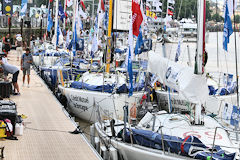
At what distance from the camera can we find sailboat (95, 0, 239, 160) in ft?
30.3

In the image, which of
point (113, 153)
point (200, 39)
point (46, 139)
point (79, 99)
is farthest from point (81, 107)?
point (200, 39)

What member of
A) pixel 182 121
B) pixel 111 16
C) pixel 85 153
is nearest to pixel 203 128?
pixel 182 121

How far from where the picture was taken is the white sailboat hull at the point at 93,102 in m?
15.0

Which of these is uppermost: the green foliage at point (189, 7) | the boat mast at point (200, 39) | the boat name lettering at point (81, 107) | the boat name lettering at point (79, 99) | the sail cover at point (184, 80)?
the green foliage at point (189, 7)

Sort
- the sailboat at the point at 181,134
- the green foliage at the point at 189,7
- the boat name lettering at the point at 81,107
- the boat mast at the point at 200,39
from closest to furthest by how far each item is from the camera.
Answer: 1. the sailboat at the point at 181,134
2. the boat mast at the point at 200,39
3. the boat name lettering at the point at 81,107
4. the green foliage at the point at 189,7

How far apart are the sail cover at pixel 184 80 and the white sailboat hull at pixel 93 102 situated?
3.09 m

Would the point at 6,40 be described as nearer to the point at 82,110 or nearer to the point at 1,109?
the point at 82,110

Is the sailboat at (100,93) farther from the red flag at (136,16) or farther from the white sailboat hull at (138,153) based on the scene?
the white sailboat hull at (138,153)

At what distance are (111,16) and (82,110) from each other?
362 cm

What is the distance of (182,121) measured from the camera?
35.7 feet

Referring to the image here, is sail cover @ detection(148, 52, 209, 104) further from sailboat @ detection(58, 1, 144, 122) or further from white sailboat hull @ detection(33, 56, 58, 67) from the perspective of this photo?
white sailboat hull @ detection(33, 56, 58, 67)

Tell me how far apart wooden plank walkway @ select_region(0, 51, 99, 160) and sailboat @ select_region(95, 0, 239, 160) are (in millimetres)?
820

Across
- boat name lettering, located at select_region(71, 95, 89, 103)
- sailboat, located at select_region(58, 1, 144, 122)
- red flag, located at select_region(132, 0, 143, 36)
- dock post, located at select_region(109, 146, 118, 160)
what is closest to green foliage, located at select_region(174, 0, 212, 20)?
red flag, located at select_region(132, 0, 143, 36)

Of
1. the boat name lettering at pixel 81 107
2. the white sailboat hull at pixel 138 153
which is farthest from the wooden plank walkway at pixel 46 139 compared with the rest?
the boat name lettering at pixel 81 107
